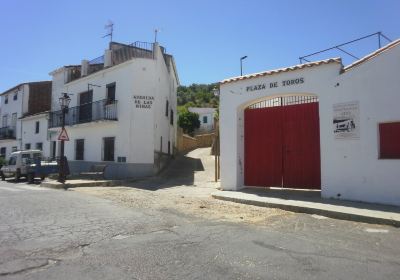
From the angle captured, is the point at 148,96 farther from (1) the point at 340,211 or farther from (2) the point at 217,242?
(2) the point at 217,242

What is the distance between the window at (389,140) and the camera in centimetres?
1005

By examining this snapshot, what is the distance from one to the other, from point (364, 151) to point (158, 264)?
748 cm

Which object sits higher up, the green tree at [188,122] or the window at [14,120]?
the green tree at [188,122]

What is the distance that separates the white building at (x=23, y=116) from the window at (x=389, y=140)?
27.5m

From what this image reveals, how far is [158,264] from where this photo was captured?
5211 mm

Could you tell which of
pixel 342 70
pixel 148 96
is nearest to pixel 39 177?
pixel 148 96

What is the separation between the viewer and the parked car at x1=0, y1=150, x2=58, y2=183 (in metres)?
20.4

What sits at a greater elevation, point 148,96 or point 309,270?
point 148,96

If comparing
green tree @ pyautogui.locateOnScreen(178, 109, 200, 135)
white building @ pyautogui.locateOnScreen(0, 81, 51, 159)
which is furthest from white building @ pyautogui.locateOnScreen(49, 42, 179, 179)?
green tree @ pyautogui.locateOnScreen(178, 109, 200, 135)

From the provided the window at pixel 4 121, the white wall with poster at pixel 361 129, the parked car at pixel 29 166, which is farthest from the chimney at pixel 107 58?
the window at pixel 4 121

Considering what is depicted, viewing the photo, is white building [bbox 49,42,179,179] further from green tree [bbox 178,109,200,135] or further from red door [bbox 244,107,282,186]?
green tree [bbox 178,109,200,135]

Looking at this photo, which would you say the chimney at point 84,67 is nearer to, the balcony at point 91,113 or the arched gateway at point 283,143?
the balcony at point 91,113

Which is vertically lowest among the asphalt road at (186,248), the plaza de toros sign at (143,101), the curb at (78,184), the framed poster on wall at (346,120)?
the asphalt road at (186,248)

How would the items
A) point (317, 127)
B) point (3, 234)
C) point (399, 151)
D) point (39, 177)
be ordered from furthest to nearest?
point (39, 177), point (317, 127), point (399, 151), point (3, 234)
